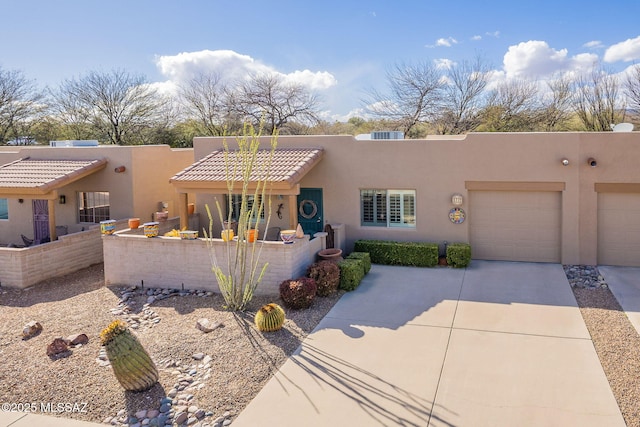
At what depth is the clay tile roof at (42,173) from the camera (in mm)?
16377

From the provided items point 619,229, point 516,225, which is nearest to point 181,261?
point 516,225

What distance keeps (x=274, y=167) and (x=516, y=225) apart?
799 cm

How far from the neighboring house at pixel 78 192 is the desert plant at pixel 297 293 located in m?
8.53

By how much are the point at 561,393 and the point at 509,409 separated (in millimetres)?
1043

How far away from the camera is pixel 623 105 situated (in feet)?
106

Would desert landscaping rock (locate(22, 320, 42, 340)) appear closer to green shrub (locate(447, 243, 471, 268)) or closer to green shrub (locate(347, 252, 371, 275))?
green shrub (locate(347, 252, 371, 275))

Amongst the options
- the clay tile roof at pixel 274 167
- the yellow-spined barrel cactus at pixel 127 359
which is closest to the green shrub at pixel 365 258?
the clay tile roof at pixel 274 167

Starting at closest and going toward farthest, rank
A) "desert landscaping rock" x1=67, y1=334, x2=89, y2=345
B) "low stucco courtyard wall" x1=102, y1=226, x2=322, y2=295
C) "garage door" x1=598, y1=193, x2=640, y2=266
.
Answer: "desert landscaping rock" x1=67, y1=334, x2=89, y2=345 < "low stucco courtyard wall" x1=102, y1=226, x2=322, y2=295 < "garage door" x1=598, y1=193, x2=640, y2=266

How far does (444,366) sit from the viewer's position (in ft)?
27.8

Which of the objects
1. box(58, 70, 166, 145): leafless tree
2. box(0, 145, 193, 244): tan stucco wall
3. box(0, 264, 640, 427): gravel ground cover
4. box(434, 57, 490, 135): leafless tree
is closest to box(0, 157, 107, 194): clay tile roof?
box(0, 145, 193, 244): tan stucco wall

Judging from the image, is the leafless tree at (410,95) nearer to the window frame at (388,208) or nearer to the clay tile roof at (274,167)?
the window frame at (388,208)

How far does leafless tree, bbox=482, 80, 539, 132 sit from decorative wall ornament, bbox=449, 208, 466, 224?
2175 centimetres

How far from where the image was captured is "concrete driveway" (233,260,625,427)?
7.03 m

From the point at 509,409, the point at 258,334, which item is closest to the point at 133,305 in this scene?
the point at 258,334
